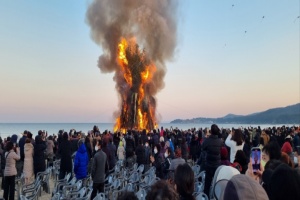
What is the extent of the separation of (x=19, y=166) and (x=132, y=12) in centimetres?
3184

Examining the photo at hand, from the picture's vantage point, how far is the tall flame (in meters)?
36.3

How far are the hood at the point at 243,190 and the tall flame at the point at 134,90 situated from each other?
3339 cm

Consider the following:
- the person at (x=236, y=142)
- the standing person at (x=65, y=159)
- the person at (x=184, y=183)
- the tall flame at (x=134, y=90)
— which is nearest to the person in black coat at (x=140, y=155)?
the standing person at (x=65, y=159)

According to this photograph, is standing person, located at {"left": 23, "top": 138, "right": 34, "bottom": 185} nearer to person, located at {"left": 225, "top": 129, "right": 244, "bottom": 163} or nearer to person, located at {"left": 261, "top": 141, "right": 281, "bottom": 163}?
person, located at {"left": 225, "top": 129, "right": 244, "bottom": 163}

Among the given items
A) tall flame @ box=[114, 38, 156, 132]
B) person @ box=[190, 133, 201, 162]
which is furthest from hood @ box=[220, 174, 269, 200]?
tall flame @ box=[114, 38, 156, 132]

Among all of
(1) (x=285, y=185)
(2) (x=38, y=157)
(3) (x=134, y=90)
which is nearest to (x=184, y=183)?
(1) (x=285, y=185)

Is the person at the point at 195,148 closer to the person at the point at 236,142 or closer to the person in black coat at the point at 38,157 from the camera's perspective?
the person in black coat at the point at 38,157

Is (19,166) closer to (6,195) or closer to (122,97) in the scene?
(6,195)

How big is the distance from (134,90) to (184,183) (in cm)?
3346

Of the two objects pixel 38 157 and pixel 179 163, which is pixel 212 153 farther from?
pixel 38 157

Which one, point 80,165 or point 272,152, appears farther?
point 80,165

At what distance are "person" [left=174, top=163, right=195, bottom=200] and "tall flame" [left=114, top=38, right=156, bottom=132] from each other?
32.4 meters

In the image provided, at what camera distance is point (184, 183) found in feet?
11.7

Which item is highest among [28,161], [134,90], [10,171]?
[134,90]
